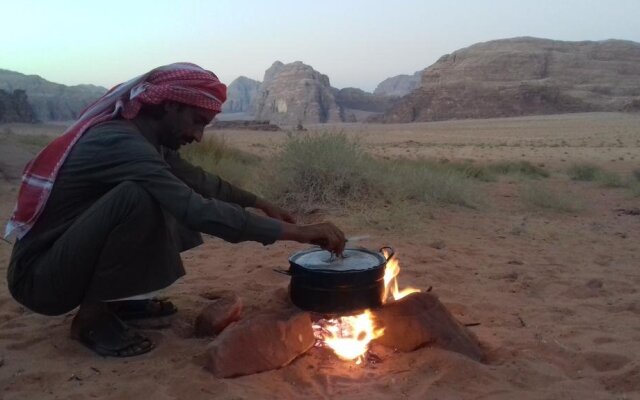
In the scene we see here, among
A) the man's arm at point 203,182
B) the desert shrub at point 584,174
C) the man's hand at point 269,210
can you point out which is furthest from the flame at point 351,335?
the desert shrub at point 584,174

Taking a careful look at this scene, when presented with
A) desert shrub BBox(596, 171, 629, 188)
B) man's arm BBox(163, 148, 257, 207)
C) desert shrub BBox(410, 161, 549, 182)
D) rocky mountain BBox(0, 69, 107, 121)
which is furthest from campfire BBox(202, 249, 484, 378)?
rocky mountain BBox(0, 69, 107, 121)

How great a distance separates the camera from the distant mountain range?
59.1 m

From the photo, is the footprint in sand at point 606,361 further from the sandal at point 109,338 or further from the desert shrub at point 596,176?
the desert shrub at point 596,176

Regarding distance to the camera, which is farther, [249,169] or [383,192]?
[249,169]

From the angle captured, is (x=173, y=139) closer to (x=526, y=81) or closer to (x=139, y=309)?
(x=139, y=309)

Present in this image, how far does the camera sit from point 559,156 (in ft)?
55.5

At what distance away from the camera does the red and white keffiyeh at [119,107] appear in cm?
276

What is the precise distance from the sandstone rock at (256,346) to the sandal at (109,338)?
0.42 metres

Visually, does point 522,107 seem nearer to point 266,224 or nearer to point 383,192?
point 383,192

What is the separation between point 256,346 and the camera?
2734 millimetres

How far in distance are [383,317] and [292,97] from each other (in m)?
80.6

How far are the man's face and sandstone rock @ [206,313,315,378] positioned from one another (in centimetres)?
92

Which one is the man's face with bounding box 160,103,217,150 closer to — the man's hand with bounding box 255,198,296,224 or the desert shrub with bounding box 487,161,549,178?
the man's hand with bounding box 255,198,296,224

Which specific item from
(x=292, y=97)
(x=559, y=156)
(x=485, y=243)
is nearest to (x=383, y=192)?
(x=485, y=243)
